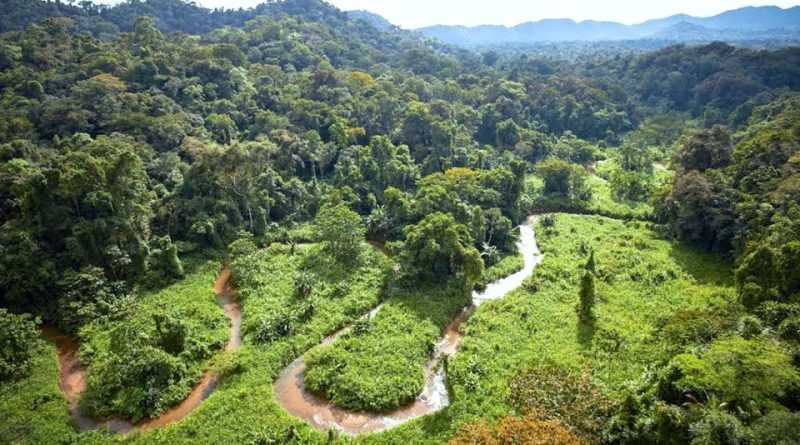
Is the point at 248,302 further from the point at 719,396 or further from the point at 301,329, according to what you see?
the point at 719,396

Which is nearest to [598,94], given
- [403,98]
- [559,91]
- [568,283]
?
[559,91]

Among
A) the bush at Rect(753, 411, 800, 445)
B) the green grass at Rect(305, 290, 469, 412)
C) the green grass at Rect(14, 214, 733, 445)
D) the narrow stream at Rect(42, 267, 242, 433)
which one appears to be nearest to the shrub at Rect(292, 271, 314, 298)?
the green grass at Rect(14, 214, 733, 445)

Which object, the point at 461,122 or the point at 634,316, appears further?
the point at 461,122

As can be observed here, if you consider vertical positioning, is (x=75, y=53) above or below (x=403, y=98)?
above

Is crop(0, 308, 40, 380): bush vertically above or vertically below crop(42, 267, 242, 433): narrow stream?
above

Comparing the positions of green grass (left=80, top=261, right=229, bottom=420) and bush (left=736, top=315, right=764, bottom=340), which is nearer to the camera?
bush (left=736, top=315, right=764, bottom=340)

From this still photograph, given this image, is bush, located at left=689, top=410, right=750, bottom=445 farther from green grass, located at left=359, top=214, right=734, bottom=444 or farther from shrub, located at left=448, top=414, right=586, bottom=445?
green grass, located at left=359, top=214, right=734, bottom=444

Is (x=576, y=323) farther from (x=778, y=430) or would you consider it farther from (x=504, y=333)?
(x=778, y=430)
